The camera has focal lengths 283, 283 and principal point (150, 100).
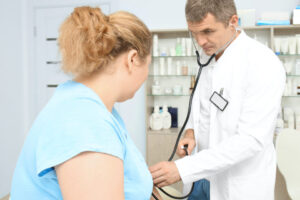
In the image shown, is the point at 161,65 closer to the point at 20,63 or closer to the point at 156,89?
the point at 156,89

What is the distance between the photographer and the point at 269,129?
115 centimetres

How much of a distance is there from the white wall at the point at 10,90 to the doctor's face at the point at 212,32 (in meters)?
2.55

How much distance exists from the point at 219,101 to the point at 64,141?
0.80 meters

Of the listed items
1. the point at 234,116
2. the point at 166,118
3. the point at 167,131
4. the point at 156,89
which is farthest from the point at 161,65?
the point at 234,116

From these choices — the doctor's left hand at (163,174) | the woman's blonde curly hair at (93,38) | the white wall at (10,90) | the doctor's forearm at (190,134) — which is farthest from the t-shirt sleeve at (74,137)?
the white wall at (10,90)

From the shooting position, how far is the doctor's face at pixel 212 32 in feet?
3.89

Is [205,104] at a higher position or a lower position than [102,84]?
lower

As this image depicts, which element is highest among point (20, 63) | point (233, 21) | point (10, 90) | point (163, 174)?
point (233, 21)

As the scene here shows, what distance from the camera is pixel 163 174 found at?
3.61 feet

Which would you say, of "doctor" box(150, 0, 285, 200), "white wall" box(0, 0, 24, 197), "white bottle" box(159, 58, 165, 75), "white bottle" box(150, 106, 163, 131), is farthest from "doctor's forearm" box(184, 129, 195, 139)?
"white wall" box(0, 0, 24, 197)

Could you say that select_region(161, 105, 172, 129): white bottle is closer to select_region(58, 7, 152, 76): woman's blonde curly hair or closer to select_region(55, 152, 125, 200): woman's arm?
select_region(58, 7, 152, 76): woman's blonde curly hair

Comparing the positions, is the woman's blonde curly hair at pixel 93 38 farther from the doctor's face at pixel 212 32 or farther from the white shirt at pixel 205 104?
the white shirt at pixel 205 104

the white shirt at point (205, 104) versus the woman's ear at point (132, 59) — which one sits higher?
the woman's ear at point (132, 59)

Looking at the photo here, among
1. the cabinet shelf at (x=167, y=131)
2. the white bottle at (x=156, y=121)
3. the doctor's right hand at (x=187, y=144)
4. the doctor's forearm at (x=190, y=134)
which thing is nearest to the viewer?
the doctor's right hand at (x=187, y=144)
